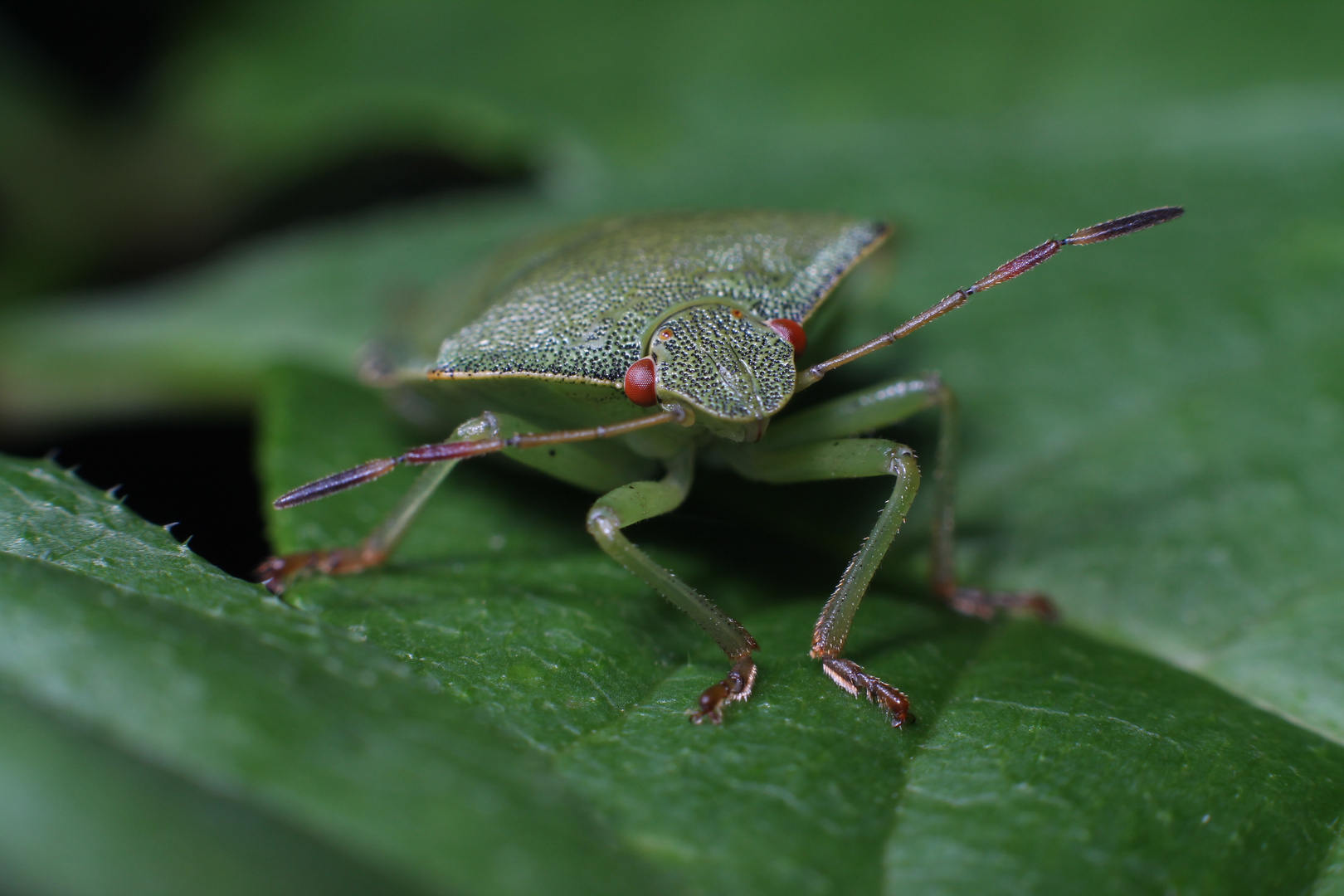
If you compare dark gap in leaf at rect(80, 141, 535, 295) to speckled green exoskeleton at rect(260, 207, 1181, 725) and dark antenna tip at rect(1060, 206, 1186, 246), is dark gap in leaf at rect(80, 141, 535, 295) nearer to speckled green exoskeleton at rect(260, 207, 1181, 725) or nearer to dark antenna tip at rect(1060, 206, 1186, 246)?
speckled green exoskeleton at rect(260, 207, 1181, 725)

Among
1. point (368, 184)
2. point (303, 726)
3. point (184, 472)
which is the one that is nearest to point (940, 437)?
point (303, 726)

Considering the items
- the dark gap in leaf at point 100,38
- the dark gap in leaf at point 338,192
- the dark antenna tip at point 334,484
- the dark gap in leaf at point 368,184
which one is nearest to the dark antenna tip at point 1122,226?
the dark antenna tip at point 334,484

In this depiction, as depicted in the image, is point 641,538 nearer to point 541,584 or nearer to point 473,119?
point 541,584

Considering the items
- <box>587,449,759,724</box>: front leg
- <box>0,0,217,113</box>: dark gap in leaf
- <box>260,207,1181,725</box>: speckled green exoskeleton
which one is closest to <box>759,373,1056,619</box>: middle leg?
<box>260,207,1181,725</box>: speckled green exoskeleton

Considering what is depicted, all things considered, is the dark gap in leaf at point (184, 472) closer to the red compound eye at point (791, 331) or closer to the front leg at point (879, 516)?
the front leg at point (879, 516)

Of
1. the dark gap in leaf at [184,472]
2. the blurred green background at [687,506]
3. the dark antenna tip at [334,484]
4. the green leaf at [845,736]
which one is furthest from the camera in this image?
the dark gap in leaf at [184,472]

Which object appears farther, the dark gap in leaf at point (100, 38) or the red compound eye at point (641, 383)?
the dark gap in leaf at point (100, 38)
